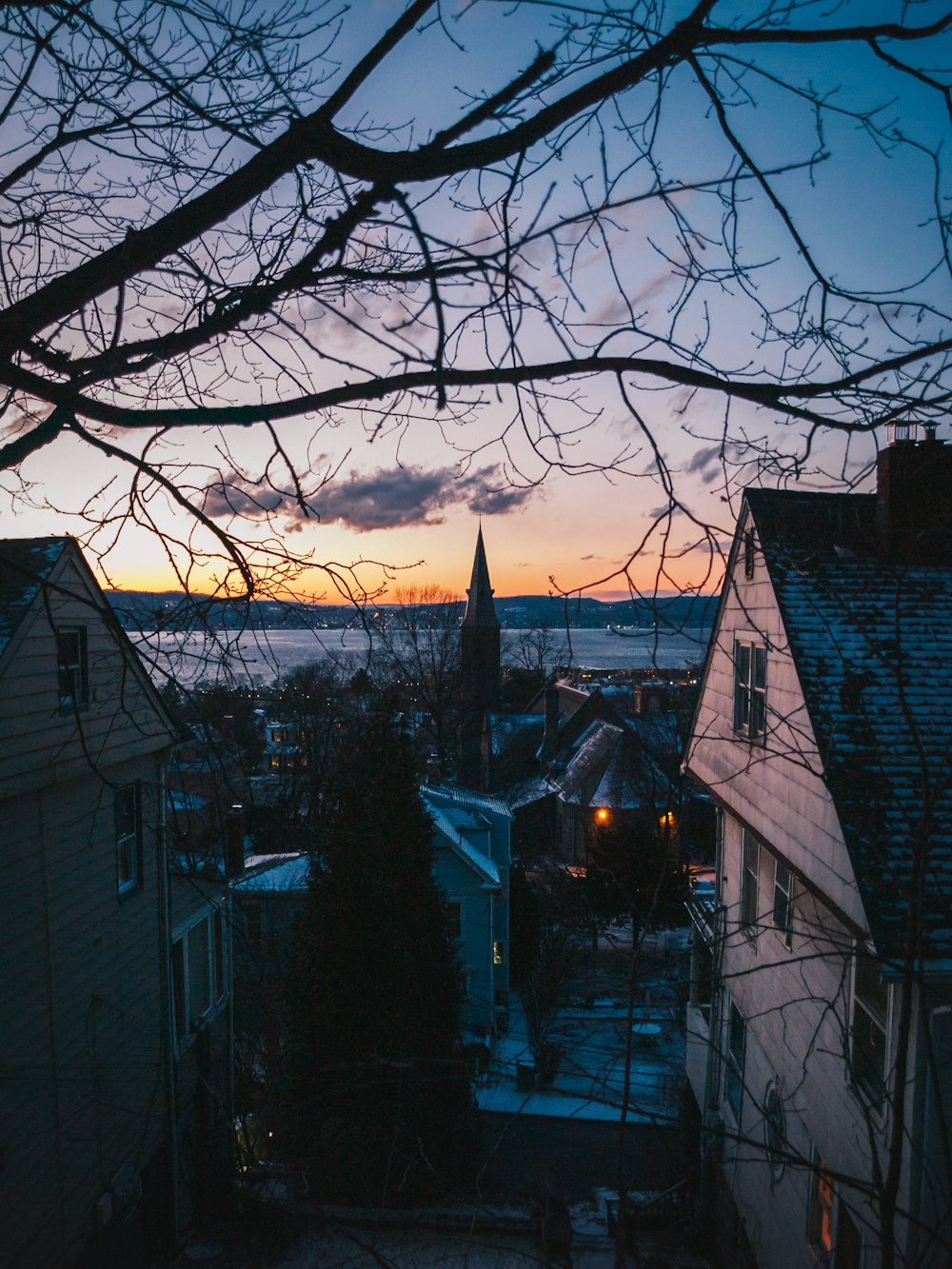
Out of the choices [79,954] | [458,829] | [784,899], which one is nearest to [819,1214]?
[784,899]

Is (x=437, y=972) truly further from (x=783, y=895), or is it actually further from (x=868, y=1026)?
(x=868, y=1026)

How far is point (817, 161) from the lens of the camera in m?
2.70

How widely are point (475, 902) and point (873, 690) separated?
13351mm

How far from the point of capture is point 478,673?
50781 mm

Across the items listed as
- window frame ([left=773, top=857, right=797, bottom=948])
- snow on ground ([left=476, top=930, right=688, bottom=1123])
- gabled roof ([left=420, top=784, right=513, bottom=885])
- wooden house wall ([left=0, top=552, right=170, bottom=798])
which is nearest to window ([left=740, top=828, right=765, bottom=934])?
window frame ([left=773, top=857, right=797, bottom=948])

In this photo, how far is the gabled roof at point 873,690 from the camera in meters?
5.18

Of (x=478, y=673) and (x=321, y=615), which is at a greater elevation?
(x=321, y=615)

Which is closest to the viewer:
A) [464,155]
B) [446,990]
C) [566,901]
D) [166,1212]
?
[464,155]

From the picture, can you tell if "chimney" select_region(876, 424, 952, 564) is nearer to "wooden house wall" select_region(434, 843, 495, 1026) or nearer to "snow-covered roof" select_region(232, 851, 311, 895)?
"wooden house wall" select_region(434, 843, 495, 1026)

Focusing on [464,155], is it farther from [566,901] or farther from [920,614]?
[566,901]

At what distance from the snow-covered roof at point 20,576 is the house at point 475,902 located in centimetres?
1067

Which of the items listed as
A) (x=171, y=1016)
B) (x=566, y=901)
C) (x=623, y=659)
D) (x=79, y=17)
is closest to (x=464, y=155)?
(x=79, y=17)

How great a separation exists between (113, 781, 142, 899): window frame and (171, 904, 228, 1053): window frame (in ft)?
3.46

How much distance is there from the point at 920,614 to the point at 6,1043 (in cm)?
899
